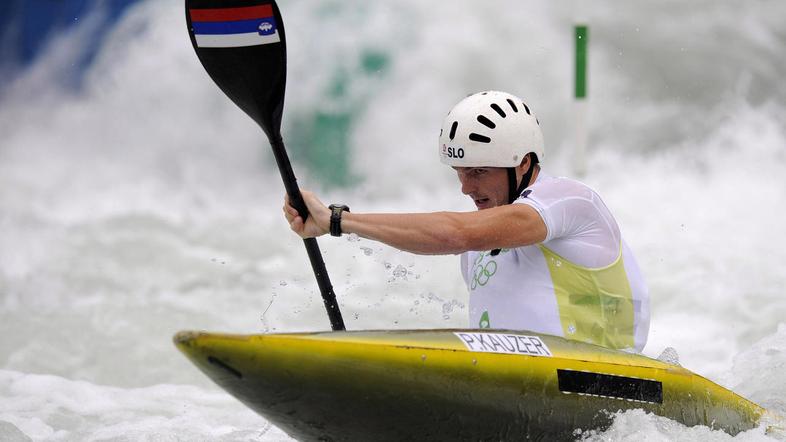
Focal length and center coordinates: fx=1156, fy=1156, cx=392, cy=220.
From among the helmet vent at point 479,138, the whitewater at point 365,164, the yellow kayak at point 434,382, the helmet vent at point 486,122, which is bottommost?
the yellow kayak at point 434,382

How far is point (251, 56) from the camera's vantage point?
3.31 meters

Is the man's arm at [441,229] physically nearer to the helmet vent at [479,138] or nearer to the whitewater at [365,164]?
the helmet vent at [479,138]

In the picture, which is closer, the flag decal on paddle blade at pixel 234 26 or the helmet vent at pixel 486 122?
the helmet vent at pixel 486 122

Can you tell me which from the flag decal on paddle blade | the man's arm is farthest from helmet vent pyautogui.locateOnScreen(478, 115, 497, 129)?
the flag decal on paddle blade

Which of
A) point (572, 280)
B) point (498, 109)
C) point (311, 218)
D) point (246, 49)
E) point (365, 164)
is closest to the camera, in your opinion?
point (311, 218)

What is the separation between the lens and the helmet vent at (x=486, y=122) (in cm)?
314

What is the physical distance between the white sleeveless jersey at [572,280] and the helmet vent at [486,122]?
0.19 meters

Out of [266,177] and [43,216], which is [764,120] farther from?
[43,216]

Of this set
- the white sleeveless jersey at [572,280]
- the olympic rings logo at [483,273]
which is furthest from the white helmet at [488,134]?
the olympic rings logo at [483,273]

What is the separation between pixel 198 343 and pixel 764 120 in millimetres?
7132

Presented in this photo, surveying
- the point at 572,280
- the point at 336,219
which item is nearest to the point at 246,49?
the point at 336,219

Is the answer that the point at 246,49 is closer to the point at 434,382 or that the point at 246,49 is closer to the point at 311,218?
the point at 311,218

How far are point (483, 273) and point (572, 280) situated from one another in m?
0.30

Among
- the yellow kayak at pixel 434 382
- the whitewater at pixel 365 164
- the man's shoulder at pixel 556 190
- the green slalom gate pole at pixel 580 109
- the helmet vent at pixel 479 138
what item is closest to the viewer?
the yellow kayak at pixel 434 382
